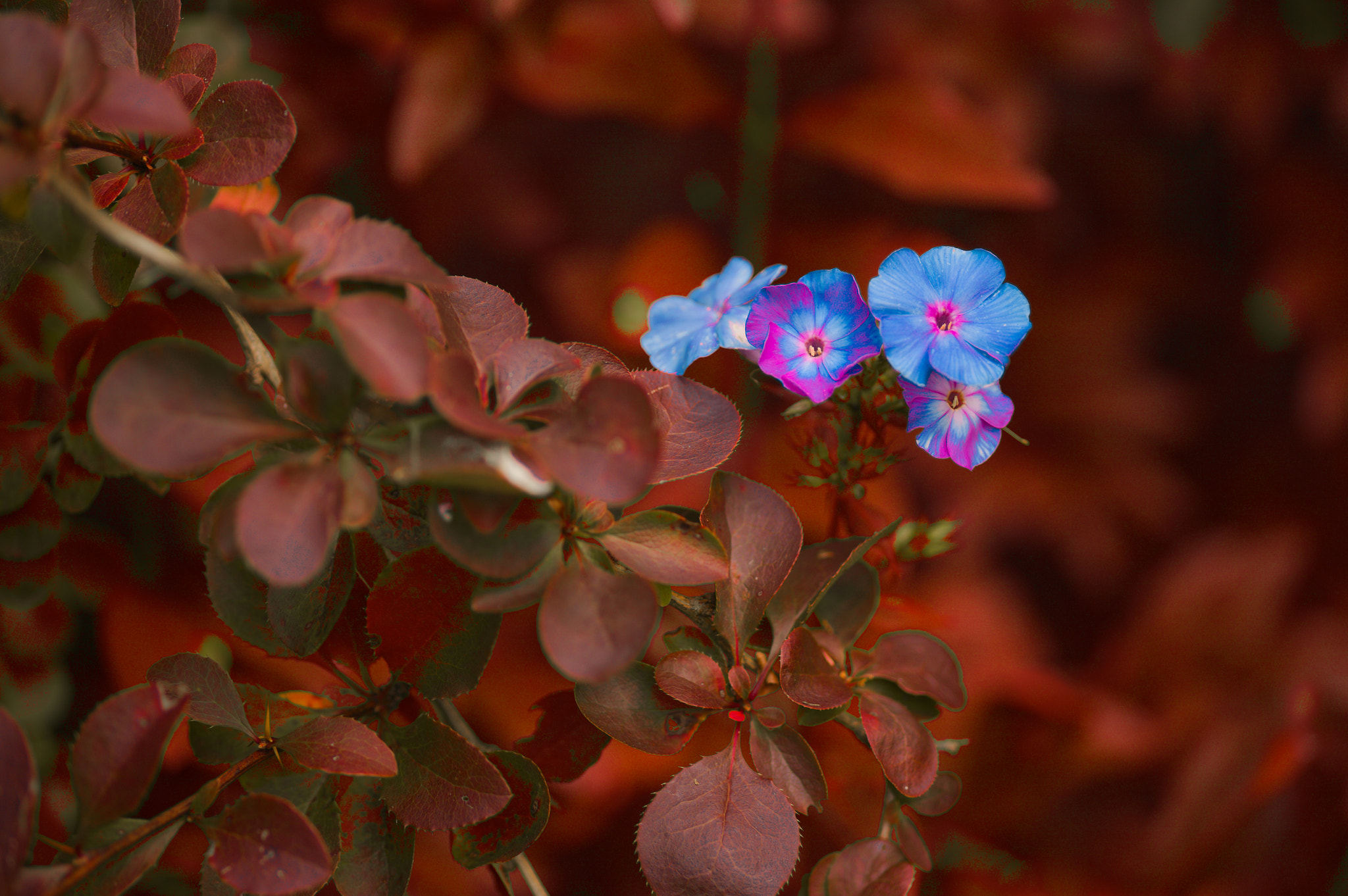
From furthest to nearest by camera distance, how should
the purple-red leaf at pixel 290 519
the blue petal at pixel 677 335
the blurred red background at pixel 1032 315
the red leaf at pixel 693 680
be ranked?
the blurred red background at pixel 1032 315 → the blue petal at pixel 677 335 → the red leaf at pixel 693 680 → the purple-red leaf at pixel 290 519

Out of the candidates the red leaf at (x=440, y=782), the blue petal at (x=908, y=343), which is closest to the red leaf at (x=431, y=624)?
the red leaf at (x=440, y=782)

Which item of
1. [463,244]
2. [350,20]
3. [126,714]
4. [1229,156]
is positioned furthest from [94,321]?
[1229,156]

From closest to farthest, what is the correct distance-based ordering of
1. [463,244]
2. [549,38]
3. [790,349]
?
[790,349], [549,38], [463,244]

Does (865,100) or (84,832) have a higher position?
(865,100)

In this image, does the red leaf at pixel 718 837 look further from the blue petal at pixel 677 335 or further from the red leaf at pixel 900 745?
the blue petal at pixel 677 335

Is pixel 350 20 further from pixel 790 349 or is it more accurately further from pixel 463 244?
pixel 790 349

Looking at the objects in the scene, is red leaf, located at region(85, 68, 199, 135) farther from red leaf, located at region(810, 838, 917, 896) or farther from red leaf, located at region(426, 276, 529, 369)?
red leaf, located at region(810, 838, 917, 896)

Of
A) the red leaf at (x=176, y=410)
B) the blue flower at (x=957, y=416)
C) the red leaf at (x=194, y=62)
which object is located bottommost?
the blue flower at (x=957, y=416)
